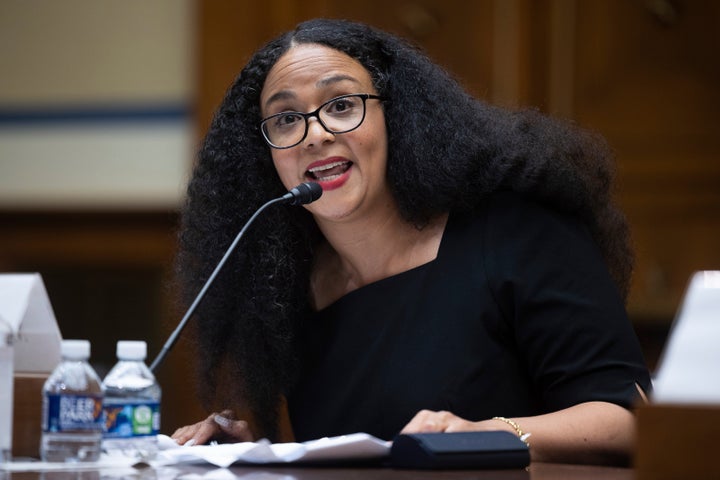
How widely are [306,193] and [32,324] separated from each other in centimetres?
48

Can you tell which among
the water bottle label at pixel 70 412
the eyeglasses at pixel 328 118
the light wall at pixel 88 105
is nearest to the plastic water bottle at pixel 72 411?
the water bottle label at pixel 70 412

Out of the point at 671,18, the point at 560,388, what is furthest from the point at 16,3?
the point at 560,388

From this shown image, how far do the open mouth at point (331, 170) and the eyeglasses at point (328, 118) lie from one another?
0.19ft

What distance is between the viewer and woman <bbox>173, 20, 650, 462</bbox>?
1838mm

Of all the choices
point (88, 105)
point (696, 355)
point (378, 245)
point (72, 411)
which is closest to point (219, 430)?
point (378, 245)

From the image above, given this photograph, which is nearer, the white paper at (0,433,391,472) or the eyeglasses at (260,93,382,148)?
the white paper at (0,433,391,472)

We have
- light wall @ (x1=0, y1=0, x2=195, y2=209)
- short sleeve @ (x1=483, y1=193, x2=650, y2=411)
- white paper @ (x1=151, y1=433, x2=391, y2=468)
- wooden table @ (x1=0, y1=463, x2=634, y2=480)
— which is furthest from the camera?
light wall @ (x1=0, y1=0, x2=195, y2=209)

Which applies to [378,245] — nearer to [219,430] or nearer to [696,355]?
[219,430]

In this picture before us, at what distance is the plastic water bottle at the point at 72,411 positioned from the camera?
1458 millimetres

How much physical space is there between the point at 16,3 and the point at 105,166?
0.69 meters

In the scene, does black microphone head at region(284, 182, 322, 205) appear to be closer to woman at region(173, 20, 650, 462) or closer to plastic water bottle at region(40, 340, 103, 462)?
woman at region(173, 20, 650, 462)

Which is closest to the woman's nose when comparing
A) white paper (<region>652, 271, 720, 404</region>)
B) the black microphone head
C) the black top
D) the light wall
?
the black microphone head

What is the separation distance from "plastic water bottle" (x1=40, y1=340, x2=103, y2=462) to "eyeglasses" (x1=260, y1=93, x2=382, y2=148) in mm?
673

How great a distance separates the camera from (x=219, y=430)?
76.9 inches
